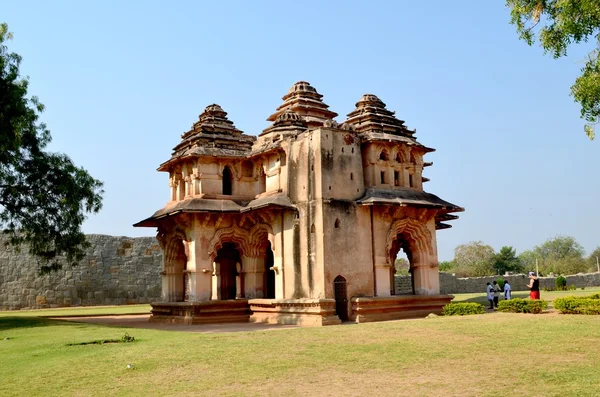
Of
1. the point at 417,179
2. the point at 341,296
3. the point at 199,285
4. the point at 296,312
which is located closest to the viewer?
the point at 296,312

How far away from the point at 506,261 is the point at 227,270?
45773mm

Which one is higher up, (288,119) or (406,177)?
(288,119)

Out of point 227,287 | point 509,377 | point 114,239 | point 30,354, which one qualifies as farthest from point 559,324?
point 114,239

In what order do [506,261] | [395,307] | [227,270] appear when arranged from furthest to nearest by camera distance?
[506,261] → [227,270] → [395,307]

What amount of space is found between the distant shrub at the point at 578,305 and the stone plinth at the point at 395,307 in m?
4.26

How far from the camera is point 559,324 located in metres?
13.3

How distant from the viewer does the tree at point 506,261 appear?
61.1 metres

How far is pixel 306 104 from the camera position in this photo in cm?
2472

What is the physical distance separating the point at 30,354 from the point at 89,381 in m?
3.69

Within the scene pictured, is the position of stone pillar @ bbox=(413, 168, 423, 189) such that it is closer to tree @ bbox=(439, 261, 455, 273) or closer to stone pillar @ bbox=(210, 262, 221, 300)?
stone pillar @ bbox=(210, 262, 221, 300)

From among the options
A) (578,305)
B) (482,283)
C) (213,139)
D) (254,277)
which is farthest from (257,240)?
(482,283)

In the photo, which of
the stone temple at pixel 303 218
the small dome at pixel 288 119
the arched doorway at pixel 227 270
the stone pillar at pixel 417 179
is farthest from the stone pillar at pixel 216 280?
the stone pillar at pixel 417 179

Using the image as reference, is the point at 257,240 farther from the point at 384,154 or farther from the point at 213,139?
the point at 384,154

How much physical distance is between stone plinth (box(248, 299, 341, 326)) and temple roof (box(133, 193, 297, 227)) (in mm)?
3048
